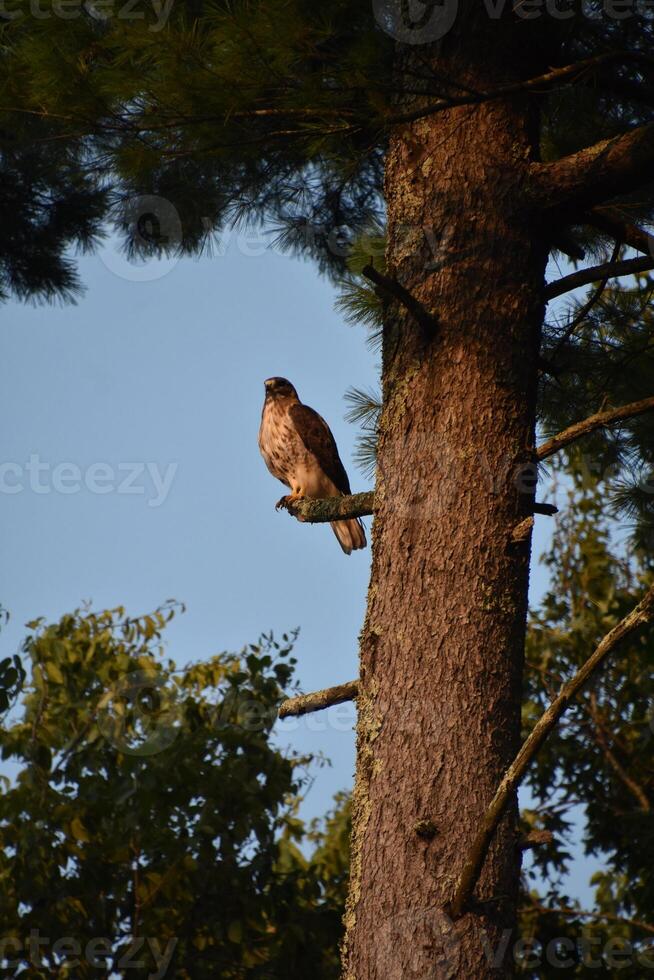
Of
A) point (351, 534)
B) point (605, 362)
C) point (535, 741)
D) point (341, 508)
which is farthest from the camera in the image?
point (351, 534)

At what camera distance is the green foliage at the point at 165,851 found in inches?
232

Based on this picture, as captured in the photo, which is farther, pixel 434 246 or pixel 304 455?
pixel 304 455

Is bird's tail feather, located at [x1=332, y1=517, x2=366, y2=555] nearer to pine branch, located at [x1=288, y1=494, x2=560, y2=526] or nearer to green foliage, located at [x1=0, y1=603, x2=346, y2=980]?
green foliage, located at [x1=0, y1=603, x2=346, y2=980]

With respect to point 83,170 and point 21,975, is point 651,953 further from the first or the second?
point 83,170

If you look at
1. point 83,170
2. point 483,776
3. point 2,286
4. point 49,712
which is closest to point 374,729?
point 483,776

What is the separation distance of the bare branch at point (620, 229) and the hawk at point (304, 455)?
290 centimetres

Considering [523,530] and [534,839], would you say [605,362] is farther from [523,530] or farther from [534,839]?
[534,839]

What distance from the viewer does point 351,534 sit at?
6.53 meters

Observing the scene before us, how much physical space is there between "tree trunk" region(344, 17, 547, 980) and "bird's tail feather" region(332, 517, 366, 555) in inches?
120

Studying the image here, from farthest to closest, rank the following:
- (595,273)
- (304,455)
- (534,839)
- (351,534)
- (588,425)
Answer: (351,534), (304,455), (595,273), (588,425), (534,839)

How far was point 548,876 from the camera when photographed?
7.72 m

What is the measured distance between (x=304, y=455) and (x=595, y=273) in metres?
3.10

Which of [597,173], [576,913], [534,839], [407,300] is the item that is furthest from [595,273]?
[576,913]

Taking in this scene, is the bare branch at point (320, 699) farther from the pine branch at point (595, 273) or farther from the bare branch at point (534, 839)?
the pine branch at point (595, 273)
